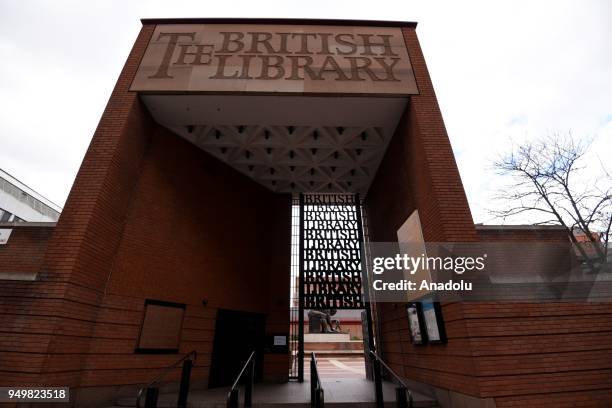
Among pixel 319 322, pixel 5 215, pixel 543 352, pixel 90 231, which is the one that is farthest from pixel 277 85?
pixel 5 215

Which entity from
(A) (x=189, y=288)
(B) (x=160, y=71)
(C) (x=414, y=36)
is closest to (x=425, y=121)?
(C) (x=414, y=36)

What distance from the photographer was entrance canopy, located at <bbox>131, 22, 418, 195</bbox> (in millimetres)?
7402

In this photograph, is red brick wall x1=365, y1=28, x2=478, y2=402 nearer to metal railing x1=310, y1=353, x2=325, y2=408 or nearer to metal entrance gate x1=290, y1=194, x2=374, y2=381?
metal entrance gate x1=290, y1=194, x2=374, y2=381

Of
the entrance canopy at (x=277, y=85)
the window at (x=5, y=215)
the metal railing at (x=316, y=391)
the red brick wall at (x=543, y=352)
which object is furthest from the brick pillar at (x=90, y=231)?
the window at (x=5, y=215)

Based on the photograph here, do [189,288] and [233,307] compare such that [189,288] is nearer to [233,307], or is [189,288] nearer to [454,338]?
[233,307]

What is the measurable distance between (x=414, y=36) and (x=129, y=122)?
25.9ft

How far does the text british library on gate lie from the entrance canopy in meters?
0.05

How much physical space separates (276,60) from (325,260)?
685 cm

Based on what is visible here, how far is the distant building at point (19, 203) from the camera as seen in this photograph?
18.3m

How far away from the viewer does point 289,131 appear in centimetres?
894

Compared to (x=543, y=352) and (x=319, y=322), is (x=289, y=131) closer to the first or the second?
(x=543, y=352)

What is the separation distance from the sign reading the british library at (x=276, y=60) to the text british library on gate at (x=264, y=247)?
0.05m

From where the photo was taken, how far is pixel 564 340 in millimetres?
4570

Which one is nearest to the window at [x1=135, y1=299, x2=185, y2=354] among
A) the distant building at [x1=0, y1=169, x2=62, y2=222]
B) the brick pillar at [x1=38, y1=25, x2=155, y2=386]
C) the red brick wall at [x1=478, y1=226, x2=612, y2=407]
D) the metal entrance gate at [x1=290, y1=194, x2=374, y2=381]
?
the brick pillar at [x1=38, y1=25, x2=155, y2=386]
